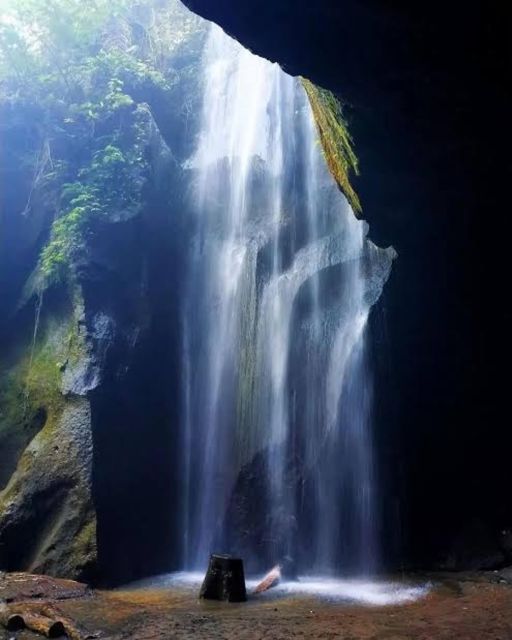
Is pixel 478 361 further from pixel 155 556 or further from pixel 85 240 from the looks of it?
pixel 85 240

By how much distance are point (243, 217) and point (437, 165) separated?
8026 millimetres

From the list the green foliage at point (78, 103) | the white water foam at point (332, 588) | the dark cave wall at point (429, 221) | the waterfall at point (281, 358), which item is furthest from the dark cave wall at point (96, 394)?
the dark cave wall at point (429, 221)

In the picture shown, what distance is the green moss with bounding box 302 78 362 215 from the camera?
816cm

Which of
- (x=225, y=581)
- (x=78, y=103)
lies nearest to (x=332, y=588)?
(x=225, y=581)

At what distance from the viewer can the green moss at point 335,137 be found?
8.16 m

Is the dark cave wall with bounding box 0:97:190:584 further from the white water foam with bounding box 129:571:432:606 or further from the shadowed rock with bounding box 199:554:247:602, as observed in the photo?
the shadowed rock with bounding box 199:554:247:602

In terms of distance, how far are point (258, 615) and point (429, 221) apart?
21.7 feet

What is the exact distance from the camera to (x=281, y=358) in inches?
516

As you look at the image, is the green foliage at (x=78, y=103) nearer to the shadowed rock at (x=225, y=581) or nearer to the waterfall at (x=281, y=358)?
the waterfall at (x=281, y=358)

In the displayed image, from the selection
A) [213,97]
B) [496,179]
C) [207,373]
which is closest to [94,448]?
[207,373]

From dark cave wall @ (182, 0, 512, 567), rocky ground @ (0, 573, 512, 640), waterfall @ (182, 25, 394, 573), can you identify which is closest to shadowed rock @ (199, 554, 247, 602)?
rocky ground @ (0, 573, 512, 640)

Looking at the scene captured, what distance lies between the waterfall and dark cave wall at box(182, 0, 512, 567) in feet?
2.77

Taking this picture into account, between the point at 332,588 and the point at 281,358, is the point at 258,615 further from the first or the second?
the point at 281,358

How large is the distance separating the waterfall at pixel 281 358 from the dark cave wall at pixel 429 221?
33.2 inches
